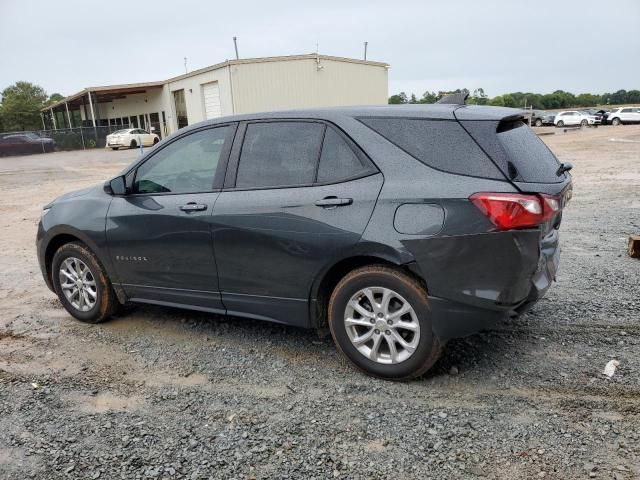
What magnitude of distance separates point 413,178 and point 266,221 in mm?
1066

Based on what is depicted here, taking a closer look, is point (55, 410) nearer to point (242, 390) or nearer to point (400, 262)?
point (242, 390)

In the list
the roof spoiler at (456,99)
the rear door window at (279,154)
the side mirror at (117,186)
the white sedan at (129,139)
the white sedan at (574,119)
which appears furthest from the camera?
the white sedan at (574,119)

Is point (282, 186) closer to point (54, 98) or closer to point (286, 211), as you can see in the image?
point (286, 211)

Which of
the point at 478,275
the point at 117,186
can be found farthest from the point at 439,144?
the point at 117,186

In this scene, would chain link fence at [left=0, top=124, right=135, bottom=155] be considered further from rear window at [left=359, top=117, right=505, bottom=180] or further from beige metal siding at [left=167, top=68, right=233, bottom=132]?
rear window at [left=359, top=117, right=505, bottom=180]

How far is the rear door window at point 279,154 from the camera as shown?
3.81 meters

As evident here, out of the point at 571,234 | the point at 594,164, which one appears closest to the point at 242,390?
the point at 571,234

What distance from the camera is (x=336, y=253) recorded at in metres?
3.58

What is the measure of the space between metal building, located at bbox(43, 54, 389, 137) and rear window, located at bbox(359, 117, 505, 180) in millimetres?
21360

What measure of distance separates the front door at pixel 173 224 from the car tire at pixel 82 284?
26cm

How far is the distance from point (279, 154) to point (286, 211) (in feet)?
1.55

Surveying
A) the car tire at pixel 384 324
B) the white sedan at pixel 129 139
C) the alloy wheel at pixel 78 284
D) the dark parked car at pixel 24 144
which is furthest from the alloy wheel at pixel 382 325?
the dark parked car at pixel 24 144

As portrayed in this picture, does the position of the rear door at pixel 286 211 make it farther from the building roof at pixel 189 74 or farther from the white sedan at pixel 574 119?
the white sedan at pixel 574 119

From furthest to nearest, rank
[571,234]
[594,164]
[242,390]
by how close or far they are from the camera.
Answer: [594,164]
[571,234]
[242,390]
